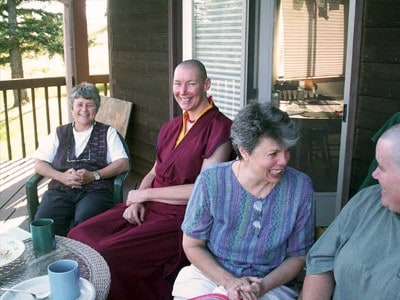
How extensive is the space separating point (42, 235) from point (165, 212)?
2.24ft

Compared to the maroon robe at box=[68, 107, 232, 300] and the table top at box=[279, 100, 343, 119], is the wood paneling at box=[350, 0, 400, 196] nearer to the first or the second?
the table top at box=[279, 100, 343, 119]

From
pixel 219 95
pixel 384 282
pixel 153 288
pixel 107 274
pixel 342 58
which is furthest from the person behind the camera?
pixel 219 95

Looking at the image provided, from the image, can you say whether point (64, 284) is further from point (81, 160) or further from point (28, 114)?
point (28, 114)

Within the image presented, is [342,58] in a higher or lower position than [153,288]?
higher

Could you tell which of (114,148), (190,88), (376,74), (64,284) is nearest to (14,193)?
(114,148)

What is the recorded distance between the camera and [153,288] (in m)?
1.98

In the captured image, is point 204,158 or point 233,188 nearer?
point 233,188

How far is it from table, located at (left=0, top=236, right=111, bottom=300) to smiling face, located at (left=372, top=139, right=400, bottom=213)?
855 mm

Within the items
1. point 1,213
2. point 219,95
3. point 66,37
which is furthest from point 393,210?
point 66,37

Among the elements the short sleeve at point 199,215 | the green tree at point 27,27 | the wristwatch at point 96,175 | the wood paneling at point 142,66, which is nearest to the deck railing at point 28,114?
the wood paneling at point 142,66

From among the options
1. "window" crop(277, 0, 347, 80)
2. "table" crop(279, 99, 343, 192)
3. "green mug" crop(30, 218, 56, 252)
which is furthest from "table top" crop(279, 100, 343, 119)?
"green mug" crop(30, 218, 56, 252)

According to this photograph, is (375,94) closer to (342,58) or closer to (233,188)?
(342,58)

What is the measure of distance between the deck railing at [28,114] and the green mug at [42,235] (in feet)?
8.18

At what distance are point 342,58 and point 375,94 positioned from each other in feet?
2.24
